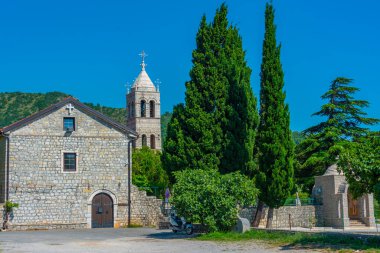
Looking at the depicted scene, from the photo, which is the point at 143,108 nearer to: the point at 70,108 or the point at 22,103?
the point at 22,103

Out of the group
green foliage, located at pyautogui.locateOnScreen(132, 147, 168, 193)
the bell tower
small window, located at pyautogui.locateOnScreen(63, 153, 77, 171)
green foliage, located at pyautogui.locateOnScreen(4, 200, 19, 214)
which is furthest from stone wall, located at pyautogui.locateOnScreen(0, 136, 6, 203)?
the bell tower

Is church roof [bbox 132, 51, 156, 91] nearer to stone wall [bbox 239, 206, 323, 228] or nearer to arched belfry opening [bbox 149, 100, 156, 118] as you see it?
arched belfry opening [bbox 149, 100, 156, 118]

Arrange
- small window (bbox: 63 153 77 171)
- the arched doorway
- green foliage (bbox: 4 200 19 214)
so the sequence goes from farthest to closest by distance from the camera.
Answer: the arched doorway, small window (bbox: 63 153 77 171), green foliage (bbox: 4 200 19 214)

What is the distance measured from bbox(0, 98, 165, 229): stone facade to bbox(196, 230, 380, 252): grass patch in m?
10.9

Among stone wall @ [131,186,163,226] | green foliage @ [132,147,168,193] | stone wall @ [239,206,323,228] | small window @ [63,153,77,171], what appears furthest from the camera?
green foliage @ [132,147,168,193]

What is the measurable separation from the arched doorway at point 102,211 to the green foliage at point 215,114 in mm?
4780

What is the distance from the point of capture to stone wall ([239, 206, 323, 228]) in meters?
34.6

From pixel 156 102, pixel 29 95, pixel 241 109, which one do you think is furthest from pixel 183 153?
pixel 29 95

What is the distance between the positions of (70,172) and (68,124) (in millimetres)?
2825

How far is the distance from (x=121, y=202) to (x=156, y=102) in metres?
47.0

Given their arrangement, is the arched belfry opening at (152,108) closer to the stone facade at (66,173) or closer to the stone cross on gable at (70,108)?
the stone facade at (66,173)

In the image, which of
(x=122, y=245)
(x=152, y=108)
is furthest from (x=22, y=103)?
(x=122, y=245)

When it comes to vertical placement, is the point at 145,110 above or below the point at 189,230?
above

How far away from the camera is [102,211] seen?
3438 centimetres
